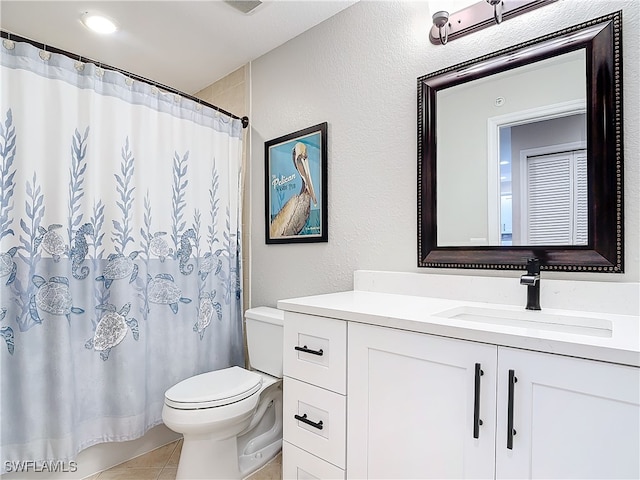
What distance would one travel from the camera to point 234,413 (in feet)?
5.29

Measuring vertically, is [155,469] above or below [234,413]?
below

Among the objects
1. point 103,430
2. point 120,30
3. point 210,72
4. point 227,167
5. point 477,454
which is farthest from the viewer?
point 210,72

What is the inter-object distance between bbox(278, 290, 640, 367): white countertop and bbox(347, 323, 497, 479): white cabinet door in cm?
3

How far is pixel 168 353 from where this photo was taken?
6.38 ft

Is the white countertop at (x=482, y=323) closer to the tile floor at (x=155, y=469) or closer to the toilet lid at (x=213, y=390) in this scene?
the toilet lid at (x=213, y=390)

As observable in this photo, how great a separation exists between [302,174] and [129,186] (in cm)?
89

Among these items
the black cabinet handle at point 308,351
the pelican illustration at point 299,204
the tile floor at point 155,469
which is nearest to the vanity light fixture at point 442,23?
the pelican illustration at point 299,204

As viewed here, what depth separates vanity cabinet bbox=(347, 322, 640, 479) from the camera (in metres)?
0.79

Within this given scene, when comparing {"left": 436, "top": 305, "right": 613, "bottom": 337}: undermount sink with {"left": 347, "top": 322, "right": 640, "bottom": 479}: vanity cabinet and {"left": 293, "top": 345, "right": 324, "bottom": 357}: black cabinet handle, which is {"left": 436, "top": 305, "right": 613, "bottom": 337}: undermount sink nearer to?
{"left": 347, "top": 322, "right": 640, "bottom": 479}: vanity cabinet

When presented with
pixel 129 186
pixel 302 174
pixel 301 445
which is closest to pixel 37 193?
pixel 129 186

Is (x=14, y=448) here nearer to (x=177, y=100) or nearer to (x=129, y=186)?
(x=129, y=186)

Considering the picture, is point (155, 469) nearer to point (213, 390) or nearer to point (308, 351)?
point (213, 390)

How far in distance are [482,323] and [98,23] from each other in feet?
7.83

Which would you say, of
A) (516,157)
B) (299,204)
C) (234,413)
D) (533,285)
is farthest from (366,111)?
(234,413)
